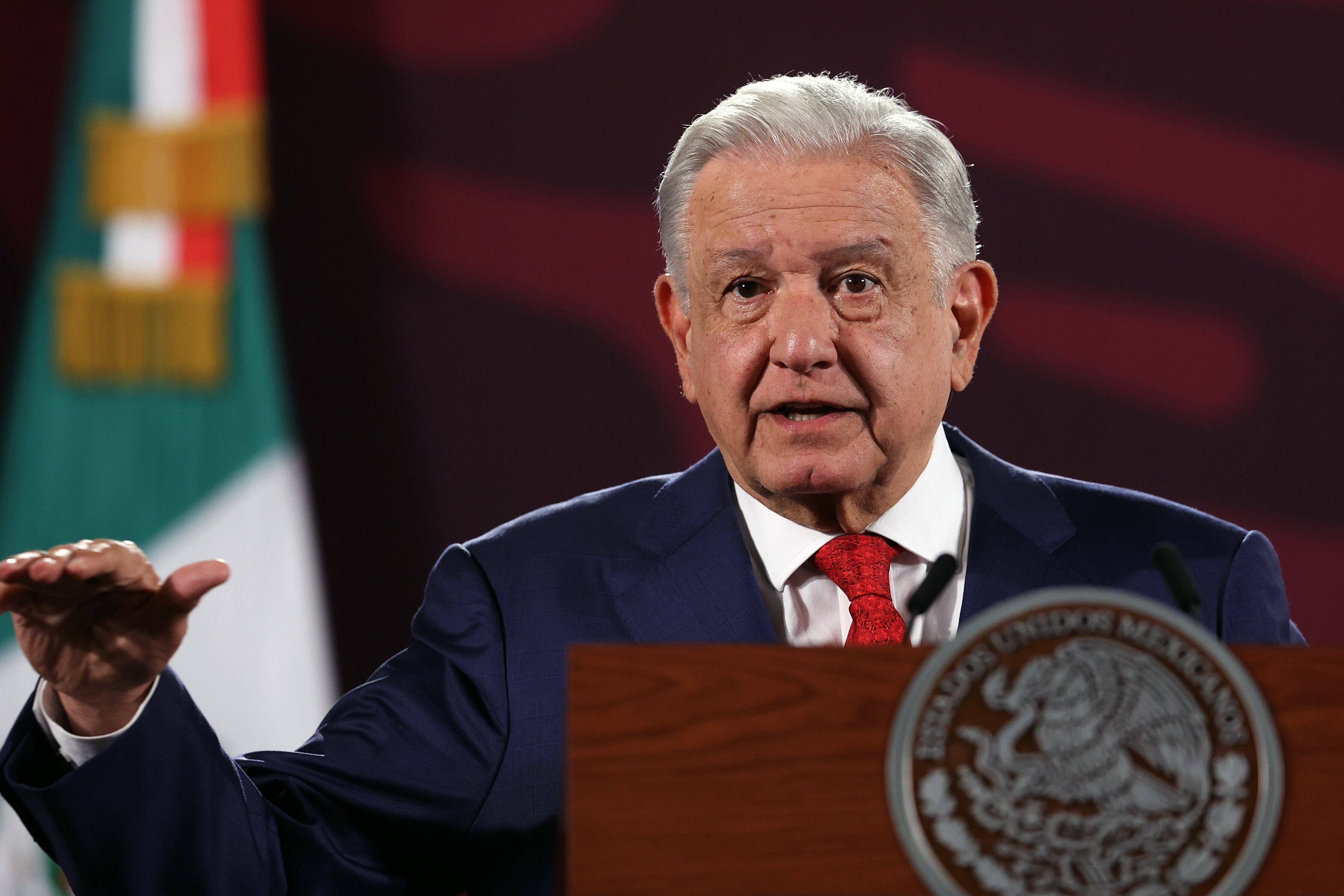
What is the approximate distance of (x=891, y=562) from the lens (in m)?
1.60

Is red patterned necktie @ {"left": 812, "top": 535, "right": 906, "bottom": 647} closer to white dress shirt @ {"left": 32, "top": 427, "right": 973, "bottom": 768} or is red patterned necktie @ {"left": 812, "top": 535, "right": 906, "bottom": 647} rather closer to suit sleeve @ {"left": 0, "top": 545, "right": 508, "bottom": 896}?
white dress shirt @ {"left": 32, "top": 427, "right": 973, "bottom": 768}

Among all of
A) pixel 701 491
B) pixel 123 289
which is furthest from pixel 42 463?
pixel 701 491

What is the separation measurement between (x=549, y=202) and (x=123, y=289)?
832mm

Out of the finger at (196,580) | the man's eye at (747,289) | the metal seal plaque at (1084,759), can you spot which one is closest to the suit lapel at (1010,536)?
the man's eye at (747,289)

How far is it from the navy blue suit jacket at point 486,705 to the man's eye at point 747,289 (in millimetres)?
227

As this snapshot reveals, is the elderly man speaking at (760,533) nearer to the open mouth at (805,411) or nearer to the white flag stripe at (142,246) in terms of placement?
the open mouth at (805,411)

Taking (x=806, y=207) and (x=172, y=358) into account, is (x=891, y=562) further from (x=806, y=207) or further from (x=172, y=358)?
(x=172, y=358)

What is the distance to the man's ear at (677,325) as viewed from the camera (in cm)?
172

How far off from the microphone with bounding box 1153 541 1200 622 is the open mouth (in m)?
0.55

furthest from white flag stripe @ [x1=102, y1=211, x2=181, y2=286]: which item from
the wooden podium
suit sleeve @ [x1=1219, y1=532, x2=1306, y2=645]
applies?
the wooden podium

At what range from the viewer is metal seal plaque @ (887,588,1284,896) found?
0.87m

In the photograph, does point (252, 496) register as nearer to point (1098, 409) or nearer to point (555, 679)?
point (555, 679)

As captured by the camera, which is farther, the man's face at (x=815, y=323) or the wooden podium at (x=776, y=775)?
the man's face at (x=815, y=323)

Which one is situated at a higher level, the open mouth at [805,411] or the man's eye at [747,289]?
the man's eye at [747,289]
